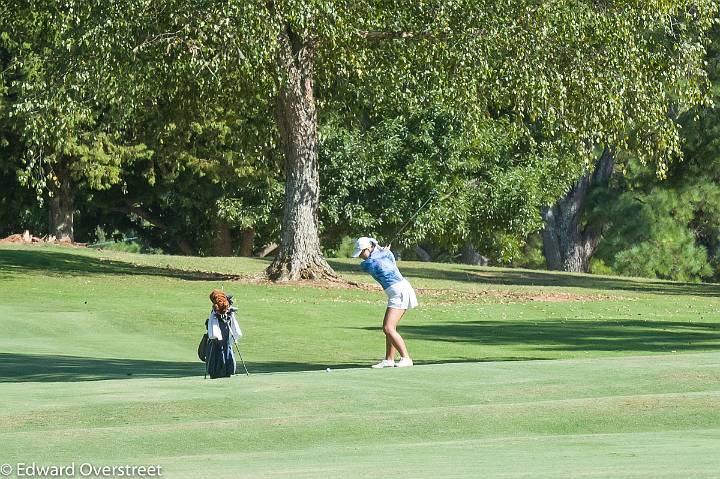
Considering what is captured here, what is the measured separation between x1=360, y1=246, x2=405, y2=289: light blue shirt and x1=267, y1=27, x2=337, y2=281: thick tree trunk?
16.9 metres

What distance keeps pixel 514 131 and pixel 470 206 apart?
17332 millimetres

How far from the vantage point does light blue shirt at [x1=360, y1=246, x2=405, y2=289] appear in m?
17.5

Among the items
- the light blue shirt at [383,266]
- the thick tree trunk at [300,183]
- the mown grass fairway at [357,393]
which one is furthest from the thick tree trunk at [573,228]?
the light blue shirt at [383,266]

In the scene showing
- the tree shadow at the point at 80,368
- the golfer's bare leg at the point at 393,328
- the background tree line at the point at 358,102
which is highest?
the background tree line at the point at 358,102

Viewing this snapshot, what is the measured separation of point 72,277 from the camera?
37.4 m

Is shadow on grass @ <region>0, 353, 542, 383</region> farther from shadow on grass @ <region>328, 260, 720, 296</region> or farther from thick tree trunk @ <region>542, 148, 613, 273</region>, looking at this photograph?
thick tree trunk @ <region>542, 148, 613, 273</region>

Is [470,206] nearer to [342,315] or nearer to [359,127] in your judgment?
[359,127]

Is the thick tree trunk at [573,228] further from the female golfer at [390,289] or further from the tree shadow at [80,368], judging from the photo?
the female golfer at [390,289]

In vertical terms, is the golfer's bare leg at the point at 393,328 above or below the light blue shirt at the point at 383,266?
below

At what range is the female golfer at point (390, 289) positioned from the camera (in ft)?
57.0

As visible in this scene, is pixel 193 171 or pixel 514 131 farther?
pixel 193 171

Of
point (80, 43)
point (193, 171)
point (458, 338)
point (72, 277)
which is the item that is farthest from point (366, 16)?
point (193, 171)

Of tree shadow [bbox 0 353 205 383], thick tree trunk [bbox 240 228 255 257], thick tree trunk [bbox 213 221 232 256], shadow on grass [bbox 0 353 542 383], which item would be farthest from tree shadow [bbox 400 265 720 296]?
tree shadow [bbox 0 353 205 383]

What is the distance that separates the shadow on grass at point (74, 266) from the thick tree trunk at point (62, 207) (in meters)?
9.63
